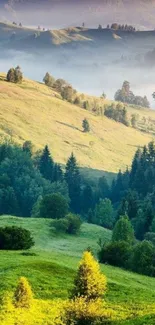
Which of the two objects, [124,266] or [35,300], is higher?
[35,300]

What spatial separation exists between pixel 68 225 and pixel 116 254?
32.2 meters

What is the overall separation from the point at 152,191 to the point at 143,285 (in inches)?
4737

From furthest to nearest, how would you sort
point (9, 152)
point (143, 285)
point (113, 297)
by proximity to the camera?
point (9, 152) < point (143, 285) < point (113, 297)

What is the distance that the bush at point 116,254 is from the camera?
254ft

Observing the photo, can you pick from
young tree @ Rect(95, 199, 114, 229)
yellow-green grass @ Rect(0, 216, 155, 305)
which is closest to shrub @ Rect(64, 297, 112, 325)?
yellow-green grass @ Rect(0, 216, 155, 305)

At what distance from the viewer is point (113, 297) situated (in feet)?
159

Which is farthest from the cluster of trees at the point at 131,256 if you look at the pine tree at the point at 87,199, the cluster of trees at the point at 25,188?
the pine tree at the point at 87,199

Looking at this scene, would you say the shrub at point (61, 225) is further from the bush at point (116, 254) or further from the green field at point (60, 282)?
the green field at point (60, 282)

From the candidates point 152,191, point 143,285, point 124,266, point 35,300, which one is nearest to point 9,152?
point 152,191

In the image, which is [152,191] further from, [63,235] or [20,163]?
[63,235]

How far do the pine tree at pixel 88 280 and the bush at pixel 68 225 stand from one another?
6692 centimetres

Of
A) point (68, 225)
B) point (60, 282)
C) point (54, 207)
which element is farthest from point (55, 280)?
point (54, 207)

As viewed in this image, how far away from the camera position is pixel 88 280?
40.1 meters

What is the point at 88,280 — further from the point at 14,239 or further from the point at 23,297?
the point at 14,239
